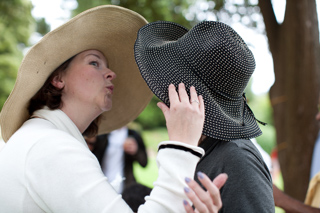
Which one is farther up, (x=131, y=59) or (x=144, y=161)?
(x=131, y=59)

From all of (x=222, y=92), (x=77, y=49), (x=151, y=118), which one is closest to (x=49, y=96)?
(x=77, y=49)

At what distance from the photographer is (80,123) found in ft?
6.34

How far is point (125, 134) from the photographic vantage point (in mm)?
5012

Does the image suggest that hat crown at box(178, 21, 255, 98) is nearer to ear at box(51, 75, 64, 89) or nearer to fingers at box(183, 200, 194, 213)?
fingers at box(183, 200, 194, 213)

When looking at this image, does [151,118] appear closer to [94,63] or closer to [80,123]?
[94,63]

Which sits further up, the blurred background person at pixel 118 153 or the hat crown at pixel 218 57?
the hat crown at pixel 218 57

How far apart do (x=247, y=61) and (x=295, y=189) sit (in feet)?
8.72

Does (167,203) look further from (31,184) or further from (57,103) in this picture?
(57,103)

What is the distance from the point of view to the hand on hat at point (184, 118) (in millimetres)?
1300

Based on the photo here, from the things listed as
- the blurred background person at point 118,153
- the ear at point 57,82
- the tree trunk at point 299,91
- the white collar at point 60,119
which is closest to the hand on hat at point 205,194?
the white collar at point 60,119

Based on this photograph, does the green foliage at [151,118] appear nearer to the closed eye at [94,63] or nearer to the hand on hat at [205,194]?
the closed eye at [94,63]

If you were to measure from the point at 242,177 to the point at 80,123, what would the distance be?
0.97 meters

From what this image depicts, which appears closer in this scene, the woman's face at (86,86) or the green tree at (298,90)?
the woman's face at (86,86)

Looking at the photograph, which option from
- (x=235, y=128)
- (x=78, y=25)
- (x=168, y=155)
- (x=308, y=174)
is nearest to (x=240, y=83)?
(x=235, y=128)
